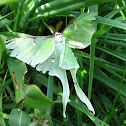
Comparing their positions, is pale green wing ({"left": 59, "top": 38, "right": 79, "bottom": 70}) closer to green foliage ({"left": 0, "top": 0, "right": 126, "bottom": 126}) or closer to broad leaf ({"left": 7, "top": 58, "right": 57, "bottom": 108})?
green foliage ({"left": 0, "top": 0, "right": 126, "bottom": 126})

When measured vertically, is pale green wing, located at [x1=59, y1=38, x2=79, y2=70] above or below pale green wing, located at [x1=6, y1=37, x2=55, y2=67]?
below

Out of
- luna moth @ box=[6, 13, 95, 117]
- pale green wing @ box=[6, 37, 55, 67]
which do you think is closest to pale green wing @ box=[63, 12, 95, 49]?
luna moth @ box=[6, 13, 95, 117]

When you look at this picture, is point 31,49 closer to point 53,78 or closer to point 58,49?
point 58,49

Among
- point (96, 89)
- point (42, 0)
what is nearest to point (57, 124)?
point (96, 89)

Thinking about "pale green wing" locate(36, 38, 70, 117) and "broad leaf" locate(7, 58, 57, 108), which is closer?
"broad leaf" locate(7, 58, 57, 108)

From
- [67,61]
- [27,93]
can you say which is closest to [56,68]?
[67,61]

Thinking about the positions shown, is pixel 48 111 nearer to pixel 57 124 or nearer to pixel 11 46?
pixel 57 124

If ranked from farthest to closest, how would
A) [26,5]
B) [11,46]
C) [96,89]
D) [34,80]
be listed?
[96,89], [34,80], [26,5], [11,46]
